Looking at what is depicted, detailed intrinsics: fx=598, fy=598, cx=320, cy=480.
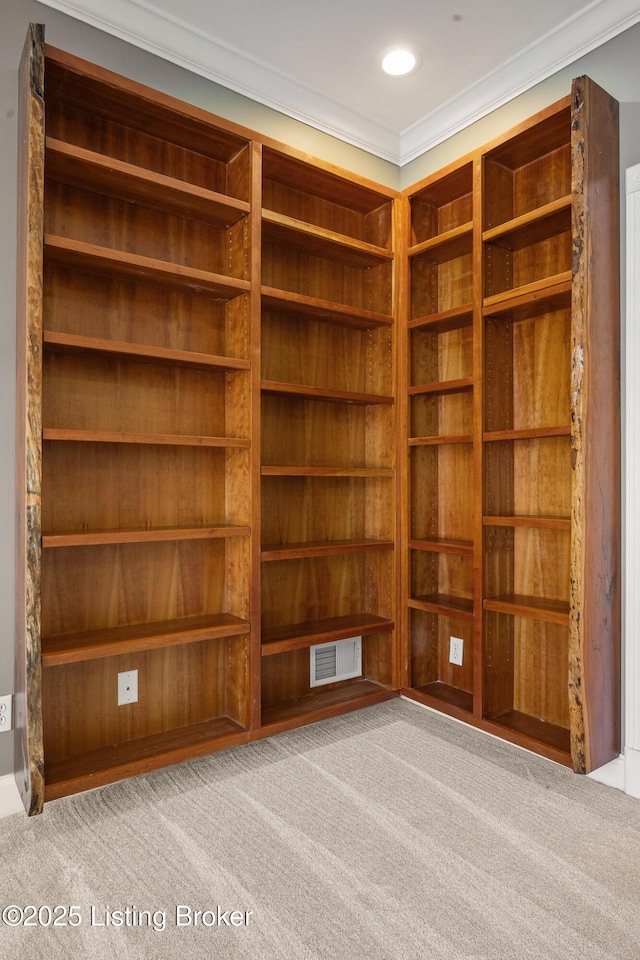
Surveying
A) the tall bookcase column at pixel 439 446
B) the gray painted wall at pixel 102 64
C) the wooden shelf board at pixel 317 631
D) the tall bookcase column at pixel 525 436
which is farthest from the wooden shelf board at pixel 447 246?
the wooden shelf board at pixel 317 631

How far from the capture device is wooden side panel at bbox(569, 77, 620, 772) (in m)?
2.03

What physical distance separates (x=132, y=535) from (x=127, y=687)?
2.10 feet

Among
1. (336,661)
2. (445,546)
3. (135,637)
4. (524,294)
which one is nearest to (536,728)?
(445,546)

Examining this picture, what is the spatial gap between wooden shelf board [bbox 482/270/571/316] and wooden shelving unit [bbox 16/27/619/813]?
0.01 m

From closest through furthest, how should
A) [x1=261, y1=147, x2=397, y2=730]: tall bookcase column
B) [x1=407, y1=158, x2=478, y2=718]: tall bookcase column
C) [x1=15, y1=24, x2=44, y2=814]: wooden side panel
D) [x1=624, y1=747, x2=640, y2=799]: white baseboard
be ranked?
[x1=15, y1=24, x2=44, y2=814]: wooden side panel < [x1=624, y1=747, x2=640, y2=799]: white baseboard < [x1=261, y1=147, x2=397, y2=730]: tall bookcase column < [x1=407, y1=158, x2=478, y2=718]: tall bookcase column

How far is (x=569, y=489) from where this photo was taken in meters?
2.41

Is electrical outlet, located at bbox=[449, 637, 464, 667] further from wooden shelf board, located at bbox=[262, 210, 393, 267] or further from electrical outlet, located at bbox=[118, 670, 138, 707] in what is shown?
wooden shelf board, located at bbox=[262, 210, 393, 267]

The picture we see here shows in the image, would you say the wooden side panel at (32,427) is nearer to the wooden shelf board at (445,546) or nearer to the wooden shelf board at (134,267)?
the wooden shelf board at (134,267)

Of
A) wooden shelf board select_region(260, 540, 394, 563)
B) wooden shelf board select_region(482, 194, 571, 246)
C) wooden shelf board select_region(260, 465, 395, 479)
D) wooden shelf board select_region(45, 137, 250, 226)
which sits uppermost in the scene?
wooden shelf board select_region(45, 137, 250, 226)

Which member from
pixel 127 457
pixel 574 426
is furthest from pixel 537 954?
pixel 127 457

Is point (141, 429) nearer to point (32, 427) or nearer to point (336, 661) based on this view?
point (32, 427)

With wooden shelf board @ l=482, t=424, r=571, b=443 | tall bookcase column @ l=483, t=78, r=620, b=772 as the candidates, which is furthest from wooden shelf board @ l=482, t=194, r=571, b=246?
wooden shelf board @ l=482, t=424, r=571, b=443

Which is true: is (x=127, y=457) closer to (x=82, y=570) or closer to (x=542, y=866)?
(x=82, y=570)

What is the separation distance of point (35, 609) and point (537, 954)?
5.11ft
